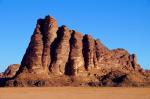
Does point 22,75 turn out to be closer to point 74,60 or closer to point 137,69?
point 74,60

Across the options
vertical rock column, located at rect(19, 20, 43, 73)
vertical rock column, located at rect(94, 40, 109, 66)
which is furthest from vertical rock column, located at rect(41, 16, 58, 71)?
vertical rock column, located at rect(94, 40, 109, 66)

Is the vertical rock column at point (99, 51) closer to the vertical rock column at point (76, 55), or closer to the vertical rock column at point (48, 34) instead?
the vertical rock column at point (76, 55)

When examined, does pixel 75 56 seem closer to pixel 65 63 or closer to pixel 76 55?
pixel 76 55

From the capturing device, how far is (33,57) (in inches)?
4719

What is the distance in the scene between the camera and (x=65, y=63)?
122m

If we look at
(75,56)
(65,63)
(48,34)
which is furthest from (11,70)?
(75,56)

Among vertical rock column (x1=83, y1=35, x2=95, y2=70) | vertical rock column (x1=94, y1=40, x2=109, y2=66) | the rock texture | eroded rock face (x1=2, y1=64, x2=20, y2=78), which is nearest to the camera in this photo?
the rock texture

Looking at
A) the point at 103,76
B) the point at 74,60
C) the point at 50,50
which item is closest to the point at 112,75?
the point at 103,76

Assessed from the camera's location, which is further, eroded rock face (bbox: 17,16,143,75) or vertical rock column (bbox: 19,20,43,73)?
eroded rock face (bbox: 17,16,143,75)

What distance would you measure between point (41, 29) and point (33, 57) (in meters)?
9.98

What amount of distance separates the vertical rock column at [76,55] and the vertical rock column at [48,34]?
5.66m

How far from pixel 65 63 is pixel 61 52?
335 cm

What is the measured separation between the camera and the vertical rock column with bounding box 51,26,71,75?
395 feet
